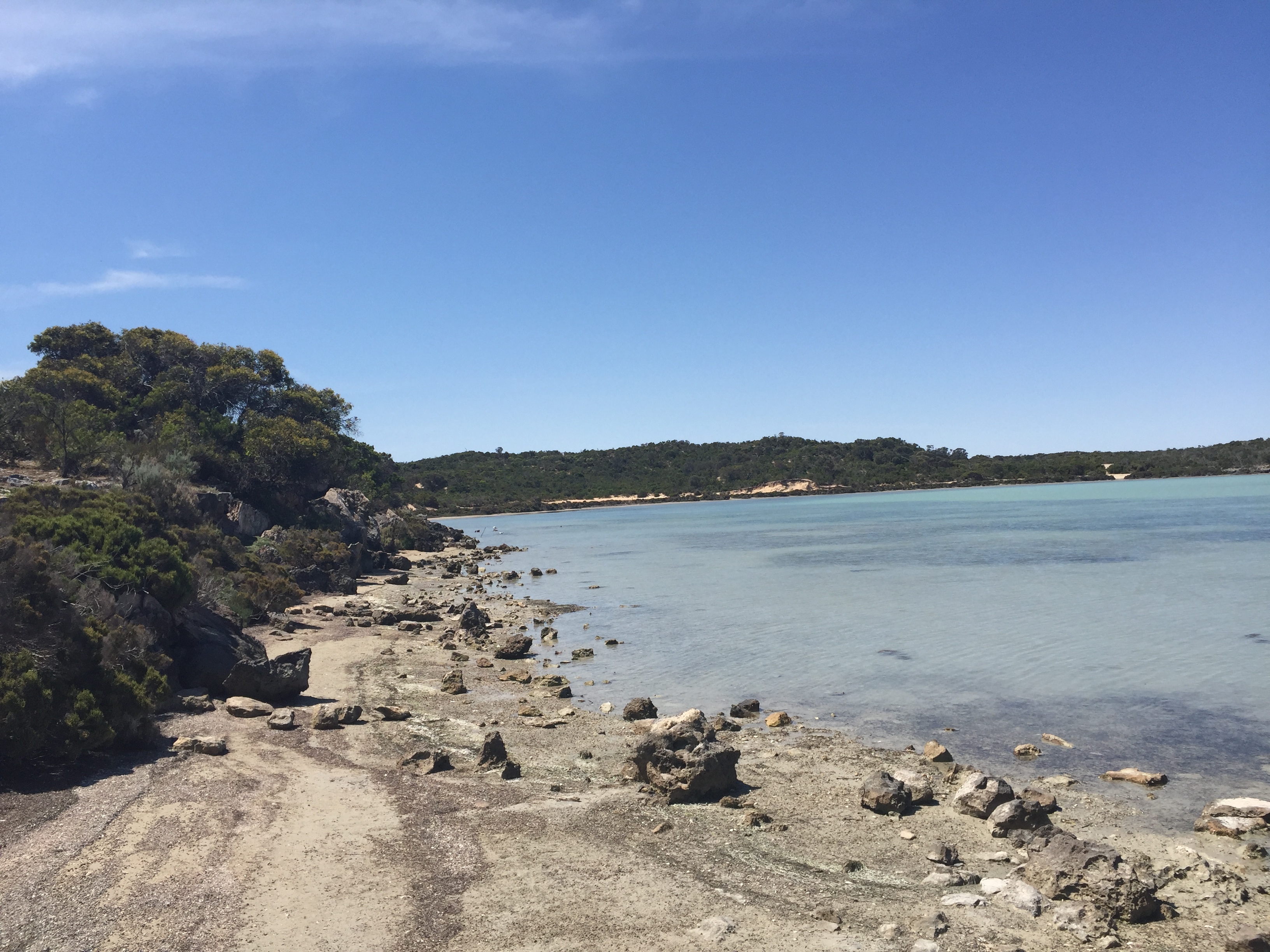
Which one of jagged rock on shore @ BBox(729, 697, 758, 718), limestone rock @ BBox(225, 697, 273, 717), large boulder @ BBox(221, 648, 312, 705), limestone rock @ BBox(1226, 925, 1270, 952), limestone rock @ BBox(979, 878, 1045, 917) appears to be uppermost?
large boulder @ BBox(221, 648, 312, 705)

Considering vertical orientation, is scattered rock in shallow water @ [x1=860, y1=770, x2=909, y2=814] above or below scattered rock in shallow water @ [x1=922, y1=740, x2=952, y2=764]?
above

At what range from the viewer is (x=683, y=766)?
11039 millimetres

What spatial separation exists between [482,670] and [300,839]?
1088cm

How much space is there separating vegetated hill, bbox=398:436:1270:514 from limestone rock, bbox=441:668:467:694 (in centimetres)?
10742

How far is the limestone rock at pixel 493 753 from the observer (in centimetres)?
1212

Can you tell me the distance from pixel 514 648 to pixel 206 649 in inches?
305

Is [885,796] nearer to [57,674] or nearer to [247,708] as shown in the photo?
[247,708]

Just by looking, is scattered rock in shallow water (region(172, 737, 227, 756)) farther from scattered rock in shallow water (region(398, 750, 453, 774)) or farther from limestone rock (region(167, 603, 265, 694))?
limestone rock (region(167, 603, 265, 694))

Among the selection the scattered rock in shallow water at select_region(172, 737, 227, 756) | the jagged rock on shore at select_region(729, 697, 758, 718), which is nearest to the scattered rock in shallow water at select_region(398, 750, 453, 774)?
the scattered rock in shallow water at select_region(172, 737, 227, 756)

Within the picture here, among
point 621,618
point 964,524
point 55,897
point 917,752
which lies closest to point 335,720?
point 55,897

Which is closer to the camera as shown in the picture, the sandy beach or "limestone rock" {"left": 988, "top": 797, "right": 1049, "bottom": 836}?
the sandy beach

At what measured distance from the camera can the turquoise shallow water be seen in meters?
13.9

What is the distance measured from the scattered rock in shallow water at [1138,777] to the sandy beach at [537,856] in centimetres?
57

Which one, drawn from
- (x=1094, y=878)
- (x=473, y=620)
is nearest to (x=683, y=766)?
(x=1094, y=878)
